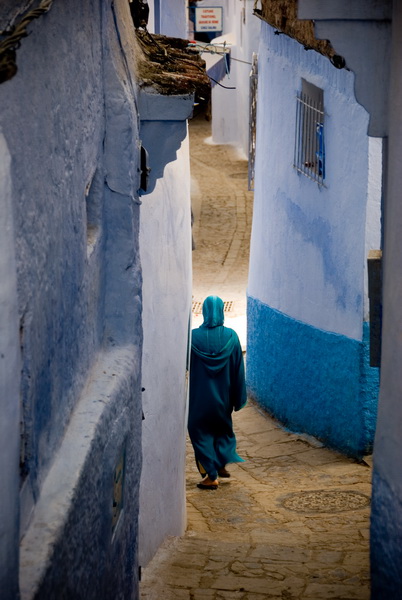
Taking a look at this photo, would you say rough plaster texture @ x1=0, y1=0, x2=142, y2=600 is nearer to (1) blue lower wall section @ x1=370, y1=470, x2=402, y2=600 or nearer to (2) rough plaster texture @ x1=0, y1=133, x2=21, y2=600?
(2) rough plaster texture @ x1=0, y1=133, x2=21, y2=600

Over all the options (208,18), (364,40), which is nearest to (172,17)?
(364,40)

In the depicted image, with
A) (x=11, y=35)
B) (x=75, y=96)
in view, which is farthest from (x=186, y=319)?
(x=11, y=35)

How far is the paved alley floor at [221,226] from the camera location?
15.4m

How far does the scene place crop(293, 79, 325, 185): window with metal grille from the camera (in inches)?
371

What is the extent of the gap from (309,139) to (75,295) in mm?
5790

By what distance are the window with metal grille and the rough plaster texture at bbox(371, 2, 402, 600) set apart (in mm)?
4111

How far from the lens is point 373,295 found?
18.8ft

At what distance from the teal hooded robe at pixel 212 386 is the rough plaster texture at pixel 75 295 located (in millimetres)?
3144

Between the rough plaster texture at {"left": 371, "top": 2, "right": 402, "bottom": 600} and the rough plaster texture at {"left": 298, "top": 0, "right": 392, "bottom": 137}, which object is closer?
the rough plaster texture at {"left": 371, "top": 2, "right": 402, "bottom": 600}

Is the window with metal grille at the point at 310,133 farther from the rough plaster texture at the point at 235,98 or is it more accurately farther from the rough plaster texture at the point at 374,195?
Answer: the rough plaster texture at the point at 235,98

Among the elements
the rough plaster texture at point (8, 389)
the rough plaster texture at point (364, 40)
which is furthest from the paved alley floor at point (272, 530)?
the rough plaster texture at point (8, 389)

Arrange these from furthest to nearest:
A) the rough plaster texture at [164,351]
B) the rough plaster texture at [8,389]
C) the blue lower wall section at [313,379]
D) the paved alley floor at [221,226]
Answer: the paved alley floor at [221,226] < the blue lower wall section at [313,379] < the rough plaster texture at [164,351] < the rough plaster texture at [8,389]

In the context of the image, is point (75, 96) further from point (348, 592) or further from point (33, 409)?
point (348, 592)

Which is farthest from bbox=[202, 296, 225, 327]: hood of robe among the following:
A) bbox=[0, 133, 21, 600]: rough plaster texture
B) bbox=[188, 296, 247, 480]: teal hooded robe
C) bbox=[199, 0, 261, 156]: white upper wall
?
bbox=[199, 0, 261, 156]: white upper wall
